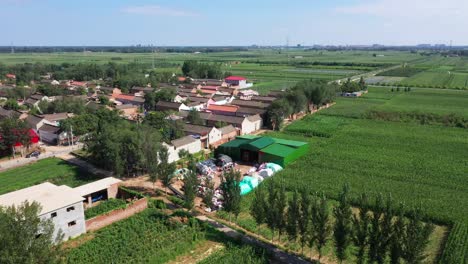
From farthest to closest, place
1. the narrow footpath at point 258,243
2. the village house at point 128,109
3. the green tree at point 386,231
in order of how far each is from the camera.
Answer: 1. the village house at point 128,109
2. the narrow footpath at point 258,243
3. the green tree at point 386,231

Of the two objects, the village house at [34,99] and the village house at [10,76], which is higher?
the village house at [10,76]

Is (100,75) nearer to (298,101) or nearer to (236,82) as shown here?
(236,82)

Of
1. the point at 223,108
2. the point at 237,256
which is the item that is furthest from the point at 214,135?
the point at 237,256

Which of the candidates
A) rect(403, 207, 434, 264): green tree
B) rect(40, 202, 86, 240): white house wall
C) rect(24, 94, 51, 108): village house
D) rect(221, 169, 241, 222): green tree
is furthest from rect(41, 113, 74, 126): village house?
rect(403, 207, 434, 264): green tree

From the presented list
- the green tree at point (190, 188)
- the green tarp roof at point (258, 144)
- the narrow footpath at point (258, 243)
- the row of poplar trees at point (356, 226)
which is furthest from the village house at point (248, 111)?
the row of poplar trees at point (356, 226)

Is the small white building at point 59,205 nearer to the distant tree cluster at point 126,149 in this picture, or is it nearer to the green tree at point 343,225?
the distant tree cluster at point 126,149

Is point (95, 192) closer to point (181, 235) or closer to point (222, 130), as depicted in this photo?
point (181, 235)
